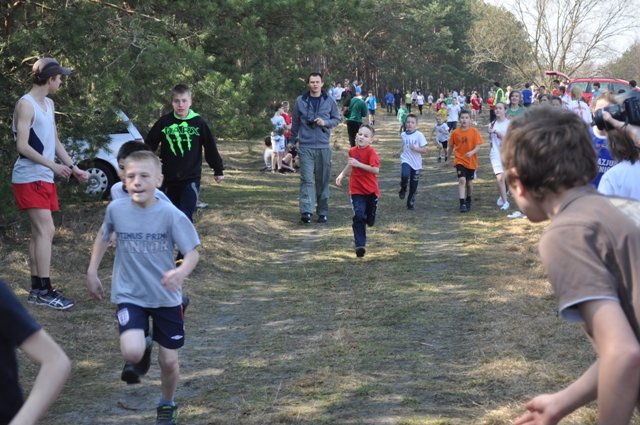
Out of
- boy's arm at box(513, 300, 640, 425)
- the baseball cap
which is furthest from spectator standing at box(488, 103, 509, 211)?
boy's arm at box(513, 300, 640, 425)

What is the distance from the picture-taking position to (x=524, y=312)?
7.83 meters

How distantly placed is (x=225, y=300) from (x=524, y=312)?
2.88 metres

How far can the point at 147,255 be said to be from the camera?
16.7 ft

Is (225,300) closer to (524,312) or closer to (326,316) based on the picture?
(326,316)

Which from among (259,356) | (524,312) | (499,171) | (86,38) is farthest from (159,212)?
(499,171)

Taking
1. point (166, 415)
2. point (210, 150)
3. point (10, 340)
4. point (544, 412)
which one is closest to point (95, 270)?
point (166, 415)

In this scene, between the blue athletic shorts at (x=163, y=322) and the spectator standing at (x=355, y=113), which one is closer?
the blue athletic shorts at (x=163, y=322)

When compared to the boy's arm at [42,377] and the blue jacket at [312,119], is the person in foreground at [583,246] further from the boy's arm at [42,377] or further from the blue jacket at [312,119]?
the blue jacket at [312,119]

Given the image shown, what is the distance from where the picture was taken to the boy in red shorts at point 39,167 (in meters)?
7.42

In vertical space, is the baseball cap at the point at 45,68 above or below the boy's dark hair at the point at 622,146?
above

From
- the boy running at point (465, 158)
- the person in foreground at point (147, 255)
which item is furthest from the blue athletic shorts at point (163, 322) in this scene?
the boy running at point (465, 158)

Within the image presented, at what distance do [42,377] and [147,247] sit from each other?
9.26 feet

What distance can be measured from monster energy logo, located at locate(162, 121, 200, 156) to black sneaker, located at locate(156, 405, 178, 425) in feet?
13.6

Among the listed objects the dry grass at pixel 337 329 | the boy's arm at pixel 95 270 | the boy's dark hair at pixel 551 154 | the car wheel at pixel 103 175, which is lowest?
the dry grass at pixel 337 329
